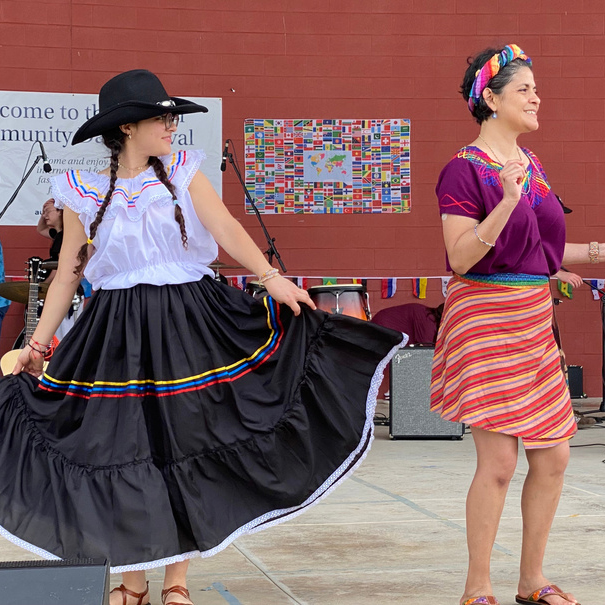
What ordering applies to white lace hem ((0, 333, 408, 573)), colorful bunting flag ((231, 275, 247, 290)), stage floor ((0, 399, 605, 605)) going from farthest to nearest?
colorful bunting flag ((231, 275, 247, 290)) → stage floor ((0, 399, 605, 605)) → white lace hem ((0, 333, 408, 573))

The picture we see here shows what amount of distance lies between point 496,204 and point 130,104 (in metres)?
1.00

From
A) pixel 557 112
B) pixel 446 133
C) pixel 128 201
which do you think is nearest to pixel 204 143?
pixel 446 133

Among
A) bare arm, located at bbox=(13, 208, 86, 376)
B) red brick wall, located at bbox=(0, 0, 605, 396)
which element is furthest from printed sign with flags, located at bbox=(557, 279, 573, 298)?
bare arm, located at bbox=(13, 208, 86, 376)

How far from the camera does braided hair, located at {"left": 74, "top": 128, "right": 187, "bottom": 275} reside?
2.62m

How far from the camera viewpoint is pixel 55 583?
168 centimetres

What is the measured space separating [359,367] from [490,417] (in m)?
0.38

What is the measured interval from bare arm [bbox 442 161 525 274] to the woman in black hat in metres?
0.30

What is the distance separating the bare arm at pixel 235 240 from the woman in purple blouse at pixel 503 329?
1.38ft

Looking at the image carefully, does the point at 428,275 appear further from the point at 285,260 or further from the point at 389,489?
the point at 389,489

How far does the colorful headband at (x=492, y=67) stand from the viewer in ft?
8.50

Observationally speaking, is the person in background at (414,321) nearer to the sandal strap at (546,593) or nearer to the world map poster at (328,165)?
the world map poster at (328,165)

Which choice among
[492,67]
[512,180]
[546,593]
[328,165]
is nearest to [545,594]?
[546,593]

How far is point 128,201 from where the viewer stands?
8.67ft

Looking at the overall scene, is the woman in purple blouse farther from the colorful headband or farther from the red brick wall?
the red brick wall
